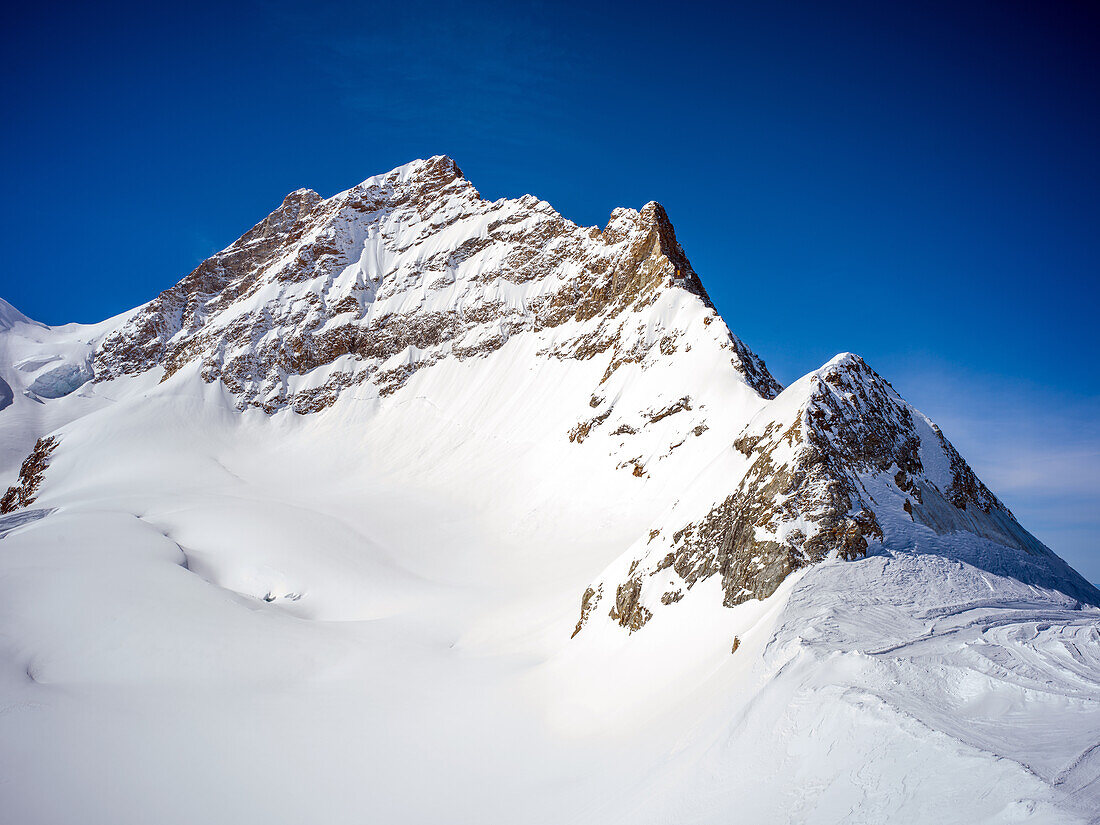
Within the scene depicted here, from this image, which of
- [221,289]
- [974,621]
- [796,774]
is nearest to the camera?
[796,774]

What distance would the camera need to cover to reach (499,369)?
190ft

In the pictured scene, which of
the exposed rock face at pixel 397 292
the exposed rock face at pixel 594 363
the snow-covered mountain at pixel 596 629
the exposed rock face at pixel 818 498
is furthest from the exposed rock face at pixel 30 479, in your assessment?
the exposed rock face at pixel 818 498

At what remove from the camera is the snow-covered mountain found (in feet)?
21.3

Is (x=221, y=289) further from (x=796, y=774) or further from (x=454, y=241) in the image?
(x=796, y=774)

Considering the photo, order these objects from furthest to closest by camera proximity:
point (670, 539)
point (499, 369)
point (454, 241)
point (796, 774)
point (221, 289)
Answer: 1. point (221, 289)
2. point (454, 241)
3. point (499, 369)
4. point (670, 539)
5. point (796, 774)

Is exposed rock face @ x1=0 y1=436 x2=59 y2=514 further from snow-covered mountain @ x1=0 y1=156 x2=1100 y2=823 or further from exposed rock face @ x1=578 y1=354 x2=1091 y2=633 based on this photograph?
exposed rock face @ x1=578 y1=354 x2=1091 y2=633

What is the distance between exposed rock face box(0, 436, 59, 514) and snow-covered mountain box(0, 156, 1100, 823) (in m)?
2.92

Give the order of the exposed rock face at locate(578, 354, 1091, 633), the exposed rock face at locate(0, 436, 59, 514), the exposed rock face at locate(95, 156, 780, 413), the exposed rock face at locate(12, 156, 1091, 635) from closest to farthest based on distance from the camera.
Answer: the exposed rock face at locate(578, 354, 1091, 633) < the exposed rock face at locate(12, 156, 1091, 635) < the exposed rock face at locate(0, 436, 59, 514) < the exposed rock face at locate(95, 156, 780, 413)

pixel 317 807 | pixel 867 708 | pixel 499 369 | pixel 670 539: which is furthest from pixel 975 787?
pixel 499 369

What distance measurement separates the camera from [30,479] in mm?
54688

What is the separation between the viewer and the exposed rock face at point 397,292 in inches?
2173

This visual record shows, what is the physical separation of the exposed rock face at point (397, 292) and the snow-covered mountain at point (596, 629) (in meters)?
6.98

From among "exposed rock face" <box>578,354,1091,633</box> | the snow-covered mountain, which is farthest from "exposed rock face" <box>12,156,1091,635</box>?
the snow-covered mountain

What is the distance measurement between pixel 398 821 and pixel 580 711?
3679mm
